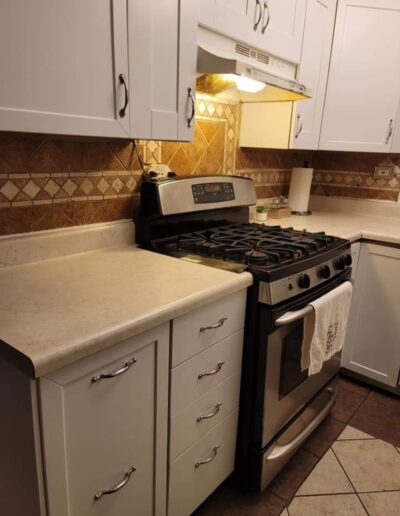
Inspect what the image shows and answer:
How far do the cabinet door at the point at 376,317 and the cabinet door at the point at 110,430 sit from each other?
147 centimetres

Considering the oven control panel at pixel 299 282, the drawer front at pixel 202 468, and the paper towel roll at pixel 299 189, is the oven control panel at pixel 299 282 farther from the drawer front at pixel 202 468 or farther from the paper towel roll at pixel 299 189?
the paper towel roll at pixel 299 189

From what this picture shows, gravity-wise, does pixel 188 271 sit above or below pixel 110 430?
above

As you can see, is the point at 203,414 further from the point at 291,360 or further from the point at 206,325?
the point at 291,360

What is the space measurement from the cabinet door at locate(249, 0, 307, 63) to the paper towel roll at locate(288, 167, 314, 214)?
760 mm

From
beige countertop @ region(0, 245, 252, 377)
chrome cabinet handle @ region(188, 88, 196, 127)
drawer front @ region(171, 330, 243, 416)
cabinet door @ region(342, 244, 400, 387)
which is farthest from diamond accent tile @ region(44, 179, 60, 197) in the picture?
cabinet door @ region(342, 244, 400, 387)

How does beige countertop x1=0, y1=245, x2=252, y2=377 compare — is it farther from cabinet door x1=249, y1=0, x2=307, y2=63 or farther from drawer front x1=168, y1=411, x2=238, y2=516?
cabinet door x1=249, y1=0, x2=307, y2=63

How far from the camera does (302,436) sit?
1.69 meters

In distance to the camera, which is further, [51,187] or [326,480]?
[326,480]

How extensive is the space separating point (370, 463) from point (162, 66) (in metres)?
1.82

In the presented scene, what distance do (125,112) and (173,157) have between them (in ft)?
2.17

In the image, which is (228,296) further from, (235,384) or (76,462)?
(76,462)

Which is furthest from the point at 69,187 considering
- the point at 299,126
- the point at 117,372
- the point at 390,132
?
the point at 390,132

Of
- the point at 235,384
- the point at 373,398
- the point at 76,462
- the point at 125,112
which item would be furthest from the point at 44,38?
the point at 373,398

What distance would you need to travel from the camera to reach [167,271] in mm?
1305
